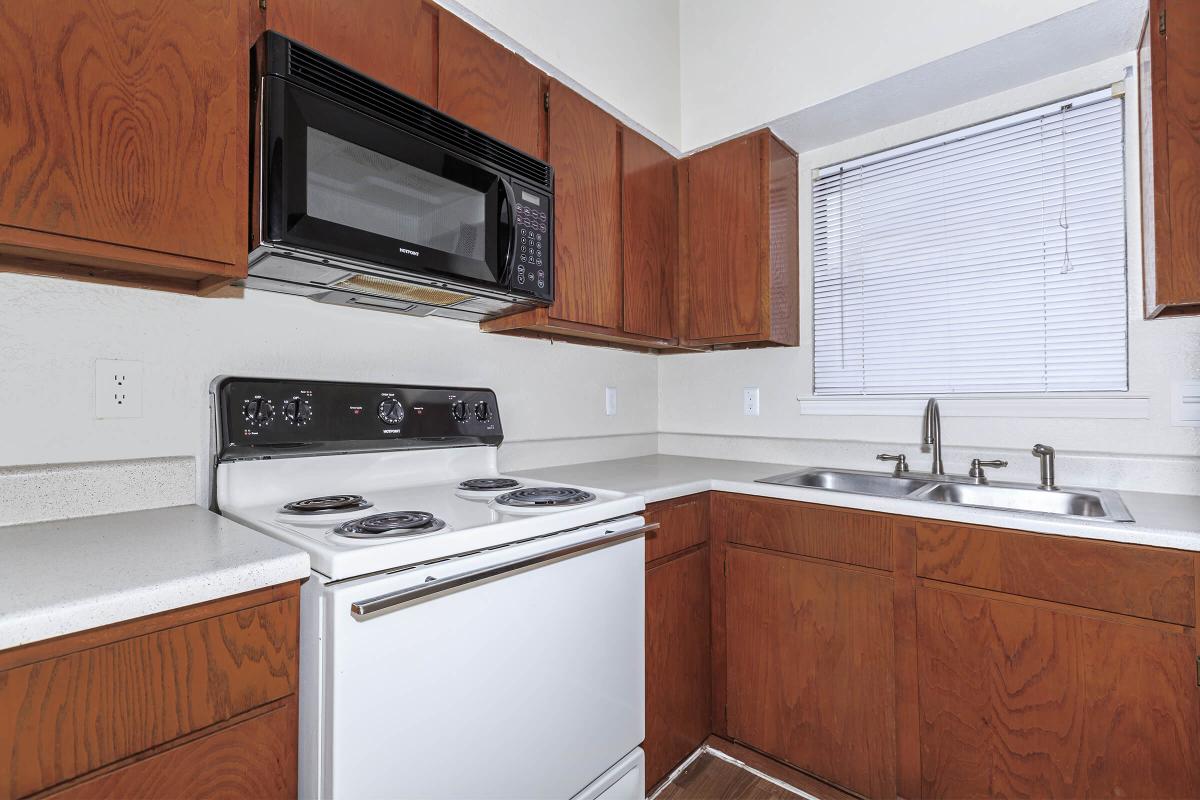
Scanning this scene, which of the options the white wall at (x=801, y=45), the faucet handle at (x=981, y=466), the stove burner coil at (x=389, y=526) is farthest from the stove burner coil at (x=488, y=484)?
the white wall at (x=801, y=45)

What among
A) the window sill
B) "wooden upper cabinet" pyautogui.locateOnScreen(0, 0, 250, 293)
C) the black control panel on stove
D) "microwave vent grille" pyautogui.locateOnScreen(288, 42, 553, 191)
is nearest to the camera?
"wooden upper cabinet" pyautogui.locateOnScreen(0, 0, 250, 293)

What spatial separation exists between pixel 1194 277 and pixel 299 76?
2020 millimetres

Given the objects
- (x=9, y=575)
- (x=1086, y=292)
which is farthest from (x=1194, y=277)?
(x=9, y=575)

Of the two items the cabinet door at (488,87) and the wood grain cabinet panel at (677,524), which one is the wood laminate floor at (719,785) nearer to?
the wood grain cabinet panel at (677,524)

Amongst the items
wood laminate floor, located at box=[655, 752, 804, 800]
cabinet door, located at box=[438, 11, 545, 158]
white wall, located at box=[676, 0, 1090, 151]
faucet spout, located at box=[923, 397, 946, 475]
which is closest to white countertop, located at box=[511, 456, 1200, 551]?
faucet spout, located at box=[923, 397, 946, 475]

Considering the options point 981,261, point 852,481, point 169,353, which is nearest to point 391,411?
point 169,353

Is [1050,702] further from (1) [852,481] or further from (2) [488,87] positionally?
(2) [488,87]

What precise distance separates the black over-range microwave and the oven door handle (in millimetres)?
699

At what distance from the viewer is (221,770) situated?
791 mm

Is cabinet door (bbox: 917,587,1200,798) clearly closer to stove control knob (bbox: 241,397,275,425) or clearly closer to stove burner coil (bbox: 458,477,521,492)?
stove burner coil (bbox: 458,477,521,492)

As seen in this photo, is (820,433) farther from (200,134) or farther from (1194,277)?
(200,134)

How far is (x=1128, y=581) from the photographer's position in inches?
46.8

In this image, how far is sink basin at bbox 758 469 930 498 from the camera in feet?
6.19

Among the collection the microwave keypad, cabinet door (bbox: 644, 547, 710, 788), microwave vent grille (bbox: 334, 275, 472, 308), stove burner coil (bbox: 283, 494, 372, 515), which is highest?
the microwave keypad
